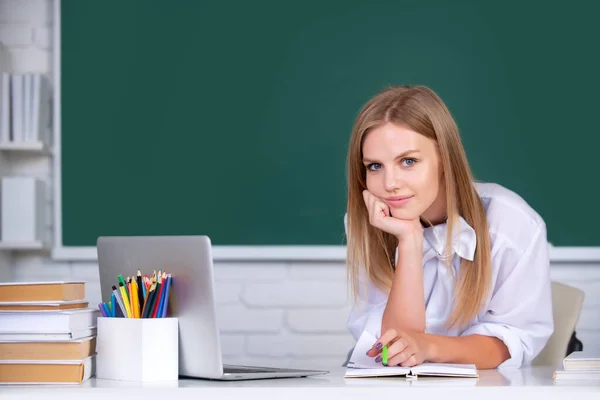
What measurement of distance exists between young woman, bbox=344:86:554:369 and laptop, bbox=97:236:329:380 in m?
0.50

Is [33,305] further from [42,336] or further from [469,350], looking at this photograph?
[469,350]

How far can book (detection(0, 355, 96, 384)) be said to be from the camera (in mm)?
1294

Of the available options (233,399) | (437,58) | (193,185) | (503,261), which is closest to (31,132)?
(193,185)

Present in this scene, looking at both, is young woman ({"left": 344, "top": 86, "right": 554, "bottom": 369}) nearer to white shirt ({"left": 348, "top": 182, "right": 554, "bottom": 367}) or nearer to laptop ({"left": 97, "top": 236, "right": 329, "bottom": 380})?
white shirt ({"left": 348, "top": 182, "right": 554, "bottom": 367})

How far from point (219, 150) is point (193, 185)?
15 centimetres

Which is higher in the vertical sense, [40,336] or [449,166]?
[449,166]

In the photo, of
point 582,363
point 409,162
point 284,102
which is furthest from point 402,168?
point 284,102

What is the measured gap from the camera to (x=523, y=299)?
1.85 m

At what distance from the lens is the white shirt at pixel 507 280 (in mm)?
1833

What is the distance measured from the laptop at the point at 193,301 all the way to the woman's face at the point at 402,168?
1.73 ft

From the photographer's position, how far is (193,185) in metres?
Result: 2.94

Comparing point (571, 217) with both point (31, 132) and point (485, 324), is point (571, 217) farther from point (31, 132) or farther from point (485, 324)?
point (31, 132)

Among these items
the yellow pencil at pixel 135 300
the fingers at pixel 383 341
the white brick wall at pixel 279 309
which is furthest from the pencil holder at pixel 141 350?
the white brick wall at pixel 279 309

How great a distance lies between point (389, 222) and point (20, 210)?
1.55m
